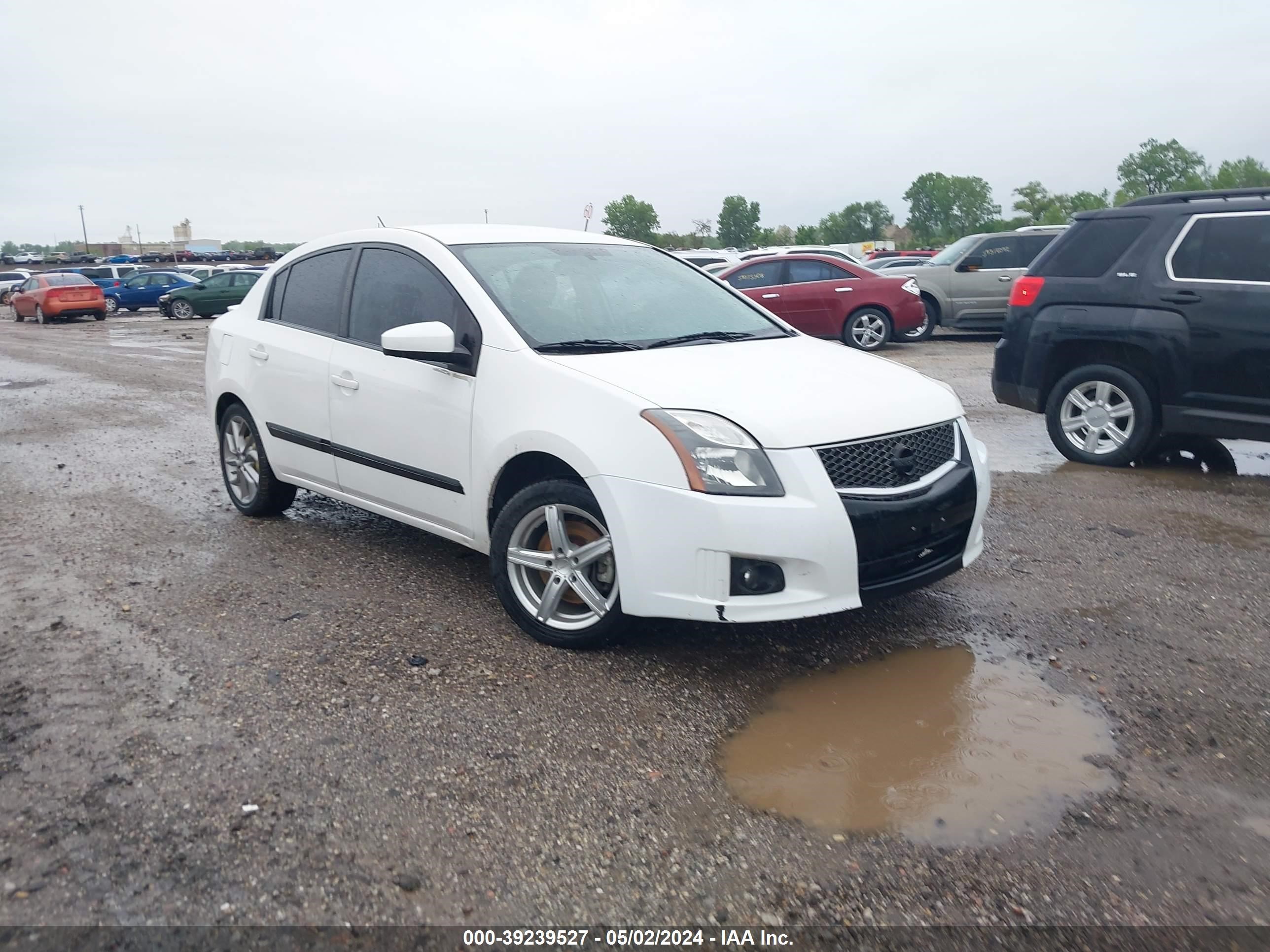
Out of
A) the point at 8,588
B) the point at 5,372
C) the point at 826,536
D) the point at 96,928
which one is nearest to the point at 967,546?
the point at 826,536

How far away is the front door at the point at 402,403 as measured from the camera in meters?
4.64

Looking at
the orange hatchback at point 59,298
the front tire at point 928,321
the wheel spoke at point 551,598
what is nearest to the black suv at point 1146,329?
the wheel spoke at point 551,598

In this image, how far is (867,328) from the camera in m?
16.2

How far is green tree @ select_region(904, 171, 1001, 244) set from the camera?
451 feet

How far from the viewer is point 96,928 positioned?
2.54 m

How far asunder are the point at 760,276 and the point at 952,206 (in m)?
132

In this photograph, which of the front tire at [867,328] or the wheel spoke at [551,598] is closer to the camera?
the wheel spoke at [551,598]

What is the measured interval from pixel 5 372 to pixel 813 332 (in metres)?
12.6

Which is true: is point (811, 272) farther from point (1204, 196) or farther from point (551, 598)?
point (551, 598)

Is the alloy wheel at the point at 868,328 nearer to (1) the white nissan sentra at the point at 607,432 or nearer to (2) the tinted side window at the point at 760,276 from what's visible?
(2) the tinted side window at the point at 760,276

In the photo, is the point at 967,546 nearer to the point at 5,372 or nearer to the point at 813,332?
the point at 813,332

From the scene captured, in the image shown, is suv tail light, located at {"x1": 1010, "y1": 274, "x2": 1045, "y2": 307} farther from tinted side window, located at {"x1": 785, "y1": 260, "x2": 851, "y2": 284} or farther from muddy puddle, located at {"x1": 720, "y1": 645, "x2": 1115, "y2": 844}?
tinted side window, located at {"x1": 785, "y1": 260, "x2": 851, "y2": 284}

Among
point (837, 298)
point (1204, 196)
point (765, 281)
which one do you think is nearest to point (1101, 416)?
point (1204, 196)

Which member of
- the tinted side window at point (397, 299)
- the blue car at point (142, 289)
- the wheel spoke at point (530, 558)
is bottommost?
the blue car at point (142, 289)
